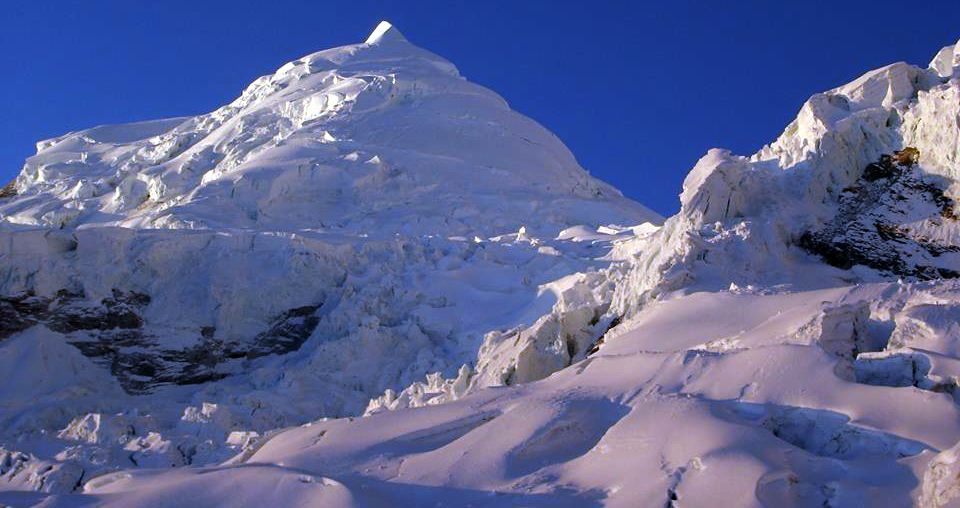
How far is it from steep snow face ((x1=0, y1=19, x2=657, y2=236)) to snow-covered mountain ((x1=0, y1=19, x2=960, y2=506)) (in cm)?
18

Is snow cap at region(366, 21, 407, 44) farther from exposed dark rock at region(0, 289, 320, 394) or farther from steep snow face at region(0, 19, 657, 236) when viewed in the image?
exposed dark rock at region(0, 289, 320, 394)

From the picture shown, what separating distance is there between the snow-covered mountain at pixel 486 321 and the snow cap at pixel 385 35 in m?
14.7

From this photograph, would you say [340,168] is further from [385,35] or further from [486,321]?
[385,35]

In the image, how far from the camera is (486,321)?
24422mm

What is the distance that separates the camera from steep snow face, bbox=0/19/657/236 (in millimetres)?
34312

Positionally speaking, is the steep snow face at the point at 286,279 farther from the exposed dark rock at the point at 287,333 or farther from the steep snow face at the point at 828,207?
the steep snow face at the point at 828,207

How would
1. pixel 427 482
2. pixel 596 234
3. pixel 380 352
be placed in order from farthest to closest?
pixel 596 234 → pixel 380 352 → pixel 427 482

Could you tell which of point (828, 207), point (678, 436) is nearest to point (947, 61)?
point (828, 207)

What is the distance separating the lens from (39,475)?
13023 millimetres

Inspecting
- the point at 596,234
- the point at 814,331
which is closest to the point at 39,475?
the point at 814,331

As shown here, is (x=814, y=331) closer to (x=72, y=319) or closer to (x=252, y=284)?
(x=252, y=284)

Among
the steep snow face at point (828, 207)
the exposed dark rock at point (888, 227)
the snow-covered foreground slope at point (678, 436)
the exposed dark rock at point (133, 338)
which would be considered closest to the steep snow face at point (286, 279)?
the exposed dark rock at point (133, 338)

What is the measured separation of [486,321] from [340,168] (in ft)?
45.8

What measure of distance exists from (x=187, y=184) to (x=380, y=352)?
17.9m
